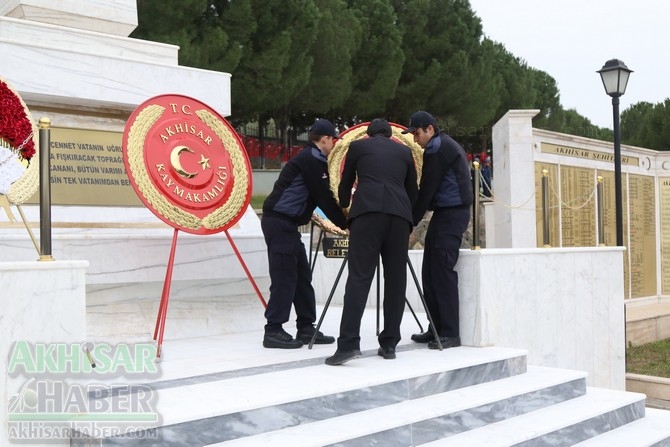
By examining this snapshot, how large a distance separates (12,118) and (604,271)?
5.97 metres

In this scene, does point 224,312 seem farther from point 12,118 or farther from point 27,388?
point 27,388

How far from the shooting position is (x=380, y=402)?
4.33m

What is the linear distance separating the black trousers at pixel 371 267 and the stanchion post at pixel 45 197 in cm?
195

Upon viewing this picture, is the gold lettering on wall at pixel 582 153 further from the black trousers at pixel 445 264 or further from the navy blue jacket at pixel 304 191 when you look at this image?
the navy blue jacket at pixel 304 191

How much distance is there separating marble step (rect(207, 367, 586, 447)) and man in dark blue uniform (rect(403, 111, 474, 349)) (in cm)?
72

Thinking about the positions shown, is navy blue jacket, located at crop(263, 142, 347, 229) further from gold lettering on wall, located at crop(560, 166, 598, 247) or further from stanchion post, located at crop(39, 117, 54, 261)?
gold lettering on wall, located at crop(560, 166, 598, 247)

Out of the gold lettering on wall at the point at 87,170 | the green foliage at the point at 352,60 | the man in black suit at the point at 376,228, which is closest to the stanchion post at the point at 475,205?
the man in black suit at the point at 376,228

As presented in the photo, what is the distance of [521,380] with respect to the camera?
205 inches

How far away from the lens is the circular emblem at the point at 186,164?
5078 millimetres

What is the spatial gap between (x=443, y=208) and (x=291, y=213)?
3.83ft

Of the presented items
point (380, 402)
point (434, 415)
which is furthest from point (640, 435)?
point (380, 402)

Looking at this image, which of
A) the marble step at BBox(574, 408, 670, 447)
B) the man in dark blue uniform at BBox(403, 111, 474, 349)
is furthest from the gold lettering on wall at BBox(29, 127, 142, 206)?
the marble step at BBox(574, 408, 670, 447)

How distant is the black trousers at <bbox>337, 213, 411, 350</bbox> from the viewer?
15.8 ft

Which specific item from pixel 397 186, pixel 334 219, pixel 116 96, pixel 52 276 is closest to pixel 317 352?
pixel 334 219
